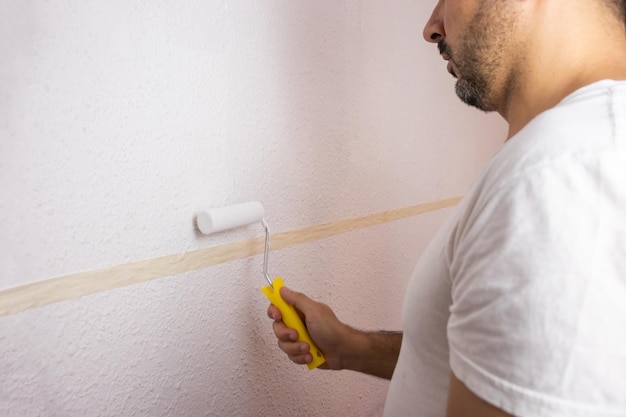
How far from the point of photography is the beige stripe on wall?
19.2 inches

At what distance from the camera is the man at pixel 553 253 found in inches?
13.7

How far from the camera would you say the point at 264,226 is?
0.73 meters

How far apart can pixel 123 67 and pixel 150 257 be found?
0.23 metres

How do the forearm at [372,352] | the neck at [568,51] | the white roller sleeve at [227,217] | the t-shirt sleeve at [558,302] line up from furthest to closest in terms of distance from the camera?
1. the forearm at [372,352]
2. the white roller sleeve at [227,217]
3. the neck at [568,51]
4. the t-shirt sleeve at [558,302]

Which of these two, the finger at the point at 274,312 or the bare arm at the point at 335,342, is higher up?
the finger at the point at 274,312

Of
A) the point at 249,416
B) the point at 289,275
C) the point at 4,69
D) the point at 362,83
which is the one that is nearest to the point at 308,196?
the point at 289,275

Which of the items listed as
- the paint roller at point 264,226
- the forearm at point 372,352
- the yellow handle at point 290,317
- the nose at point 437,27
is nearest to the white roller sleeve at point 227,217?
the paint roller at point 264,226

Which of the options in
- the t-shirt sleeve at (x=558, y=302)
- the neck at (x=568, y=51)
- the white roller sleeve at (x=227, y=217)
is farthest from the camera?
the white roller sleeve at (x=227, y=217)

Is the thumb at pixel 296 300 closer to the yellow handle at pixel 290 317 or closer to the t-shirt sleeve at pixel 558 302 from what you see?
the yellow handle at pixel 290 317

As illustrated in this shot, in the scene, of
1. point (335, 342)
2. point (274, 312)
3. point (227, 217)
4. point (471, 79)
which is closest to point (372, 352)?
point (335, 342)

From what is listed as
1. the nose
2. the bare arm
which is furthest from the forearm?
the nose

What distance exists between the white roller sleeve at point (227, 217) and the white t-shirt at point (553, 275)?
1.10ft

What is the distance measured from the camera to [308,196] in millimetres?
821

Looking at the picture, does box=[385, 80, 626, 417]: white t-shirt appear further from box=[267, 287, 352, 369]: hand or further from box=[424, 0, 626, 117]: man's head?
box=[267, 287, 352, 369]: hand
